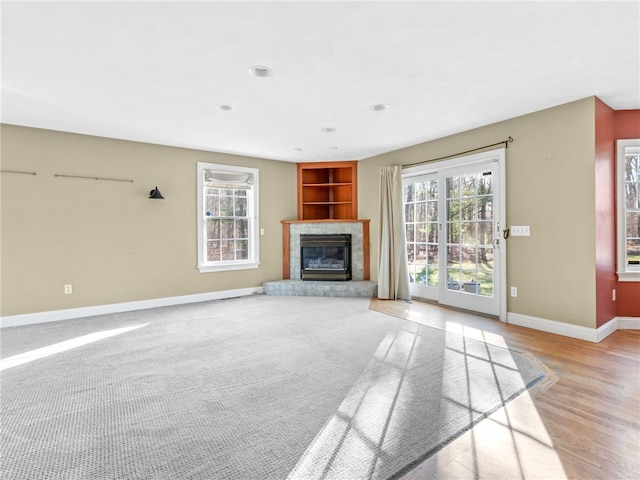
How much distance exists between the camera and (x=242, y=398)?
2.31 meters

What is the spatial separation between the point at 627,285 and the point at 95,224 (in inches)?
272

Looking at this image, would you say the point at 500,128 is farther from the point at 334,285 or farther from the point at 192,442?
the point at 192,442

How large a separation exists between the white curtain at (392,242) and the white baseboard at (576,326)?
176 cm

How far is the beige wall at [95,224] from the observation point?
4152 mm

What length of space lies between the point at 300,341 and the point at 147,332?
1857 mm

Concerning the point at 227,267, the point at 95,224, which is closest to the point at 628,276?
the point at 227,267

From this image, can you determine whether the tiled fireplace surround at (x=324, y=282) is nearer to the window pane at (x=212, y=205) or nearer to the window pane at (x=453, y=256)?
the window pane at (x=212, y=205)

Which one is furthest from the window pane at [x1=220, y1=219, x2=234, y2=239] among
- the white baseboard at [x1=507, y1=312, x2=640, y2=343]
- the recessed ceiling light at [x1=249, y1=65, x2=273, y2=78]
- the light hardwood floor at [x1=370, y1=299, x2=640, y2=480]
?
the light hardwood floor at [x1=370, y1=299, x2=640, y2=480]

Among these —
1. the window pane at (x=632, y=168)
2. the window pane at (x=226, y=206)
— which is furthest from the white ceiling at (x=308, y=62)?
the window pane at (x=226, y=206)

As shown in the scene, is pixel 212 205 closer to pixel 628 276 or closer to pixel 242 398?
pixel 242 398

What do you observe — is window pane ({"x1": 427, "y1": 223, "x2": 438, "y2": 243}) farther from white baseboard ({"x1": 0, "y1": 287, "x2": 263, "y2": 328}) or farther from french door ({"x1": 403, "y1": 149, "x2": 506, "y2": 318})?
white baseboard ({"x1": 0, "y1": 287, "x2": 263, "y2": 328})

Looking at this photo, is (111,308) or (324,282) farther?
(324,282)

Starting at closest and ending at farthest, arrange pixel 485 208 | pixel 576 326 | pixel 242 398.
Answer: pixel 242 398 → pixel 576 326 → pixel 485 208

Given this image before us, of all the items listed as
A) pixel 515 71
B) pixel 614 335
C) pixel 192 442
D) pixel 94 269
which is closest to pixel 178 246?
pixel 94 269
